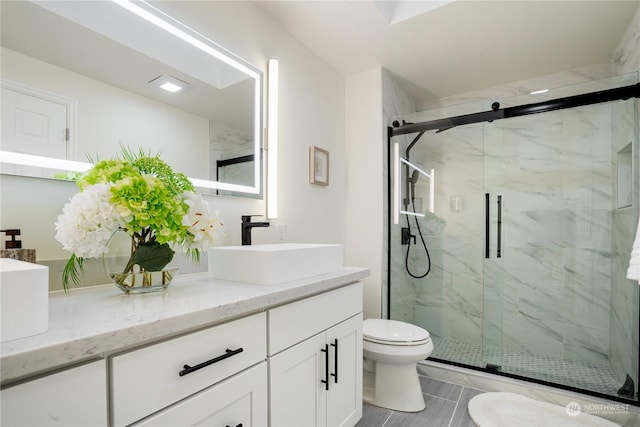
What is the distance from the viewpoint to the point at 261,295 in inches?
40.3

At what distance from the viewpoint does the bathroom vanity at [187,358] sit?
0.60 metres

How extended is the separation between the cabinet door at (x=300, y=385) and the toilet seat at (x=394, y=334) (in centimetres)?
70

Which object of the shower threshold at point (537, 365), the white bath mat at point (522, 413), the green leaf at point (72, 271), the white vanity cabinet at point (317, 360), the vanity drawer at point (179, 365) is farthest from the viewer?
the shower threshold at point (537, 365)

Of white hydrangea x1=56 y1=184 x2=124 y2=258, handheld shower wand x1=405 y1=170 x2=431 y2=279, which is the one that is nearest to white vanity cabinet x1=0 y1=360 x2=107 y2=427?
white hydrangea x1=56 y1=184 x2=124 y2=258

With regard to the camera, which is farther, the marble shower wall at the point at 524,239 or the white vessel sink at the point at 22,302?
the marble shower wall at the point at 524,239

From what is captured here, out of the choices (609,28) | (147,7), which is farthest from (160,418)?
(609,28)

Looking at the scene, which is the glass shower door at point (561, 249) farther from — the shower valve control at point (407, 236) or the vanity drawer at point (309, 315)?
the vanity drawer at point (309, 315)

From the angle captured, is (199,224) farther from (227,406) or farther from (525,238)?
(525,238)

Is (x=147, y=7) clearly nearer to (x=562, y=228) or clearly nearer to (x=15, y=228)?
(x=15, y=228)

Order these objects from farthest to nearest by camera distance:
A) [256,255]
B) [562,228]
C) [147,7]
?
1. [562,228]
2. [147,7]
3. [256,255]

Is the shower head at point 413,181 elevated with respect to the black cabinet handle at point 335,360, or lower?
elevated

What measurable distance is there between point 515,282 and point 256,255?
83.2 inches

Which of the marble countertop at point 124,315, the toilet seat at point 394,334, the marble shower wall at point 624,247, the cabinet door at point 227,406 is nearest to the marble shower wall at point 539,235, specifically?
the marble shower wall at point 624,247

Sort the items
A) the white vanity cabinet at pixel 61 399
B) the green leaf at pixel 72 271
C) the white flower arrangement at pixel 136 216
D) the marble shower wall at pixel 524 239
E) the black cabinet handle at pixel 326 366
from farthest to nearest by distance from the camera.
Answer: the marble shower wall at pixel 524 239 → the black cabinet handle at pixel 326 366 → the green leaf at pixel 72 271 → the white flower arrangement at pixel 136 216 → the white vanity cabinet at pixel 61 399
